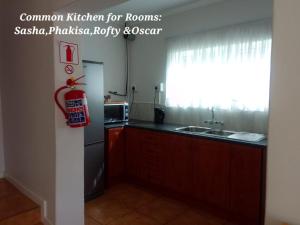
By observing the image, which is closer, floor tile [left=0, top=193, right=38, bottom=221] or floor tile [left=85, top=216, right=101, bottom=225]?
floor tile [left=0, top=193, right=38, bottom=221]

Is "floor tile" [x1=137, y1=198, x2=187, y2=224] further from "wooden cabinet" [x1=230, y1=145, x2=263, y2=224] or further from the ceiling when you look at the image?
the ceiling

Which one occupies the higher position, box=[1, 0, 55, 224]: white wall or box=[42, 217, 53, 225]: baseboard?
box=[1, 0, 55, 224]: white wall

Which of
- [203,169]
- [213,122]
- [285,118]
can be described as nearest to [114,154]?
[203,169]

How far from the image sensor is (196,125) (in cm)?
325

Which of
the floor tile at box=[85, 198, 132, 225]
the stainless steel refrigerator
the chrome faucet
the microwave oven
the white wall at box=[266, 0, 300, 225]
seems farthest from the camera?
the microwave oven

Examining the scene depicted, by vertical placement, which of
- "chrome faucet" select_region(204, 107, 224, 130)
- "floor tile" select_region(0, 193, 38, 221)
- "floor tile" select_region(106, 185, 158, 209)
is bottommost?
"floor tile" select_region(106, 185, 158, 209)

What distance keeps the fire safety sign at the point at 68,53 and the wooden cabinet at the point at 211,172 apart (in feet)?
5.02

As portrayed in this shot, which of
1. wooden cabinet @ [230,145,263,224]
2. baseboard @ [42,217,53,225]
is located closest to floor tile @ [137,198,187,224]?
wooden cabinet @ [230,145,263,224]

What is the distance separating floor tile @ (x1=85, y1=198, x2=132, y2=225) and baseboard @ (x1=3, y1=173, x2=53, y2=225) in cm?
66

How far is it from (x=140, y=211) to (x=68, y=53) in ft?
6.00

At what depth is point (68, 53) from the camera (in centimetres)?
179

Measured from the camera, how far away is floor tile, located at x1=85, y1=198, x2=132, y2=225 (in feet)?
8.04

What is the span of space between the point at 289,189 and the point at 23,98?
2131 mm

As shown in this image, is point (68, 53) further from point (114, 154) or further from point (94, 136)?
point (114, 154)
